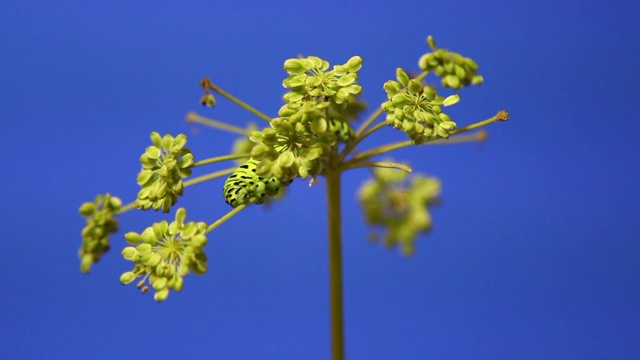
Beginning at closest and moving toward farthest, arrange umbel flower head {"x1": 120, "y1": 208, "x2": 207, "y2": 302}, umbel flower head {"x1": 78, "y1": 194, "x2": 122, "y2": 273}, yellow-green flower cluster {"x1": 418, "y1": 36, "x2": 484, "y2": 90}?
umbel flower head {"x1": 120, "y1": 208, "x2": 207, "y2": 302}, yellow-green flower cluster {"x1": 418, "y1": 36, "x2": 484, "y2": 90}, umbel flower head {"x1": 78, "y1": 194, "x2": 122, "y2": 273}

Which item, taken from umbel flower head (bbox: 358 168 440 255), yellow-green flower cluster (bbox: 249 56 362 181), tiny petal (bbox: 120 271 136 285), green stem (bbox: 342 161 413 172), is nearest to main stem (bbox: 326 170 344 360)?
green stem (bbox: 342 161 413 172)

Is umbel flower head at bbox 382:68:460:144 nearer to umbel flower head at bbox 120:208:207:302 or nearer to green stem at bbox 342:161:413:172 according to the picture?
green stem at bbox 342:161:413:172

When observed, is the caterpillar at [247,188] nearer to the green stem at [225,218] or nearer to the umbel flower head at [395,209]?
the green stem at [225,218]

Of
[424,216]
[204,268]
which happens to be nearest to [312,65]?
[204,268]

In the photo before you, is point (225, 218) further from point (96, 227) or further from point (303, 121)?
point (96, 227)

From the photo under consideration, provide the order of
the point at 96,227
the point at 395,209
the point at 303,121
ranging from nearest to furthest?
1. the point at 303,121
2. the point at 96,227
3. the point at 395,209

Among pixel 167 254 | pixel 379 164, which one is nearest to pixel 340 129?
pixel 379 164

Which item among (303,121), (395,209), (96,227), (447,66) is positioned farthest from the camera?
(395,209)
